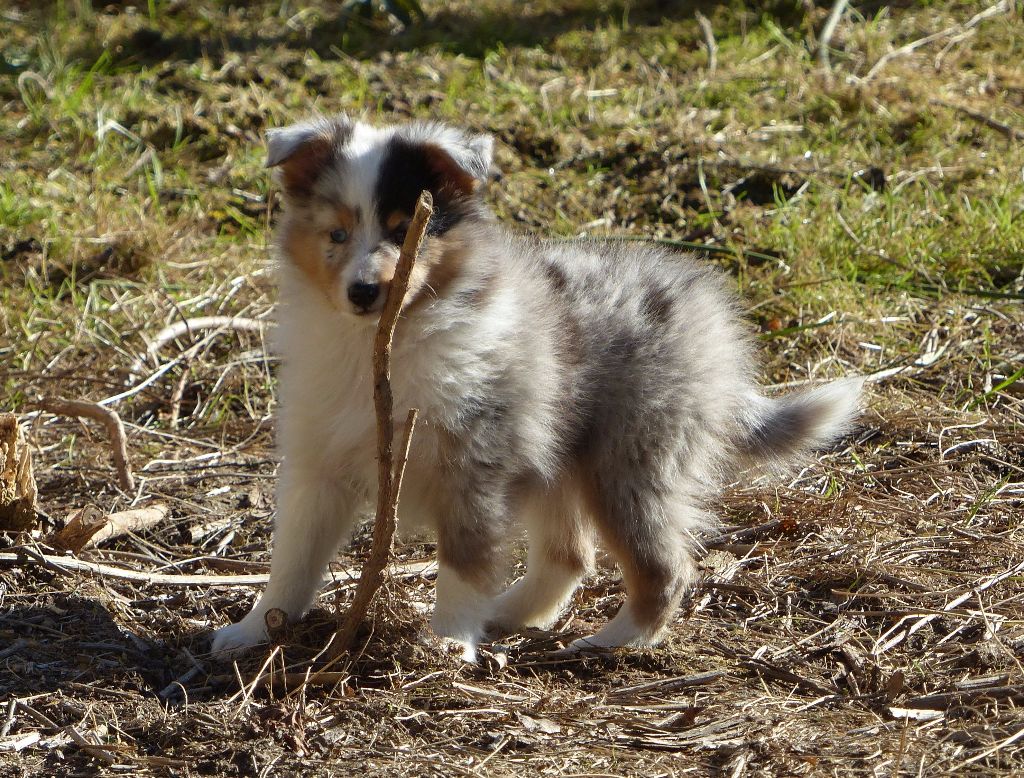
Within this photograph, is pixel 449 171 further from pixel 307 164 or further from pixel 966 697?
pixel 966 697

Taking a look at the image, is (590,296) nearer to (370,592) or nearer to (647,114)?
(370,592)

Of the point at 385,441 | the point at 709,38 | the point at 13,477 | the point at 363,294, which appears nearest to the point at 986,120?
the point at 709,38

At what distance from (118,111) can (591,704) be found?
16.4 feet

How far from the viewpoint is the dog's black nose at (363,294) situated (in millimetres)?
2996

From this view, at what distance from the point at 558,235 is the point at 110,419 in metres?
2.27

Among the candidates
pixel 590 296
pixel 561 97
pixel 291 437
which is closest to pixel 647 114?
pixel 561 97

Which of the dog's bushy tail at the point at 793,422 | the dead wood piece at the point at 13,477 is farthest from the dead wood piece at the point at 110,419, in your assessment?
the dog's bushy tail at the point at 793,422

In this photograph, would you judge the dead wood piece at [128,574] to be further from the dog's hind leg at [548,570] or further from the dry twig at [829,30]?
the dry twig at [829,30]

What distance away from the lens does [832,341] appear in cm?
511

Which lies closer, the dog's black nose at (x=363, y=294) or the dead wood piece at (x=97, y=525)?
the dog's black nose at (x=363, y=294)

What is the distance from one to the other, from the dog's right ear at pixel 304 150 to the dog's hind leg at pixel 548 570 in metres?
1.16

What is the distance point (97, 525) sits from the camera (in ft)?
12.1

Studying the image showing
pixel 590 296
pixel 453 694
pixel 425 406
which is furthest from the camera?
pixel 590 296

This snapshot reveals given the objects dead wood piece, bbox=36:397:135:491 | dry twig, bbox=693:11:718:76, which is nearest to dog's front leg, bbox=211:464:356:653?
dead wood piece, bbox=36:397:135:491
